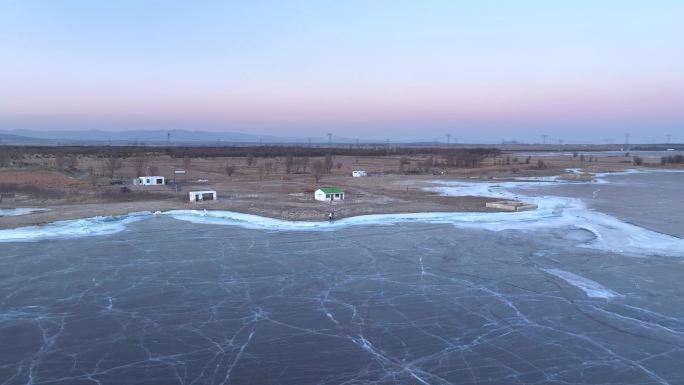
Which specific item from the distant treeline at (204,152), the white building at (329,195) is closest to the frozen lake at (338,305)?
the white building at (329,195)

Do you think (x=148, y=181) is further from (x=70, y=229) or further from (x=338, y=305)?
(x=338, y=305)

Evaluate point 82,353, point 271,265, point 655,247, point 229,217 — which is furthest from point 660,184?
point 82,353

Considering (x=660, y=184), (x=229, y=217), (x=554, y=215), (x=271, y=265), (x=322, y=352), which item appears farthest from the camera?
(x=660, y=184)

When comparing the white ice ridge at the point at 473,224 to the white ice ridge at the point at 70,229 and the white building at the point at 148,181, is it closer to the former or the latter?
the white ice ridge at the point at 70,229

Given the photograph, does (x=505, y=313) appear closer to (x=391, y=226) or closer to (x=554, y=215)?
(x=391, y=226)

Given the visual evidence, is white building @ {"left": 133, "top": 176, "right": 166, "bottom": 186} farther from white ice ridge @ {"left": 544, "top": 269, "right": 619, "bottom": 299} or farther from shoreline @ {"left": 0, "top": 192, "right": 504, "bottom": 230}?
white ice ridge @ {"left": 544, "top": 269, "right": 619, "bottom": 299}
